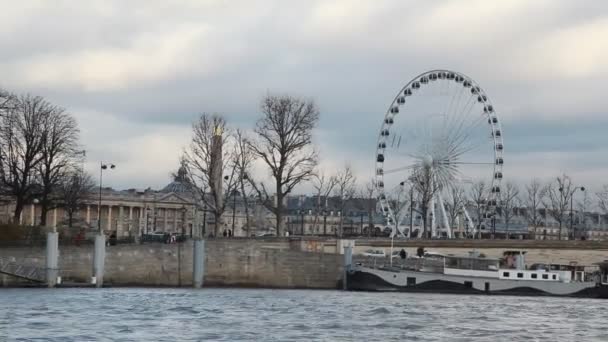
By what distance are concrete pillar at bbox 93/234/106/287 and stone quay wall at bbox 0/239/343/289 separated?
151 cm

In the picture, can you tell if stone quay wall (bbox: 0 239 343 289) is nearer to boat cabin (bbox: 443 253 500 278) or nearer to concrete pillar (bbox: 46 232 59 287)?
concrete pillar (bbox: 46 232 59 287)

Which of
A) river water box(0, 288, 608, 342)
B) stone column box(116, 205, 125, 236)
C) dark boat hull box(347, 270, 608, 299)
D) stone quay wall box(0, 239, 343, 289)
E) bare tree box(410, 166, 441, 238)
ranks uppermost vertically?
bare tree box(410, 166, 441, 238)

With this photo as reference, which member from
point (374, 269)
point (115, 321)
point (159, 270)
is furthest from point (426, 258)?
point (115, 321)

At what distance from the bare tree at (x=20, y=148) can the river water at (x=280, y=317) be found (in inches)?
1026

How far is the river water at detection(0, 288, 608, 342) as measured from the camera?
58.2 metres

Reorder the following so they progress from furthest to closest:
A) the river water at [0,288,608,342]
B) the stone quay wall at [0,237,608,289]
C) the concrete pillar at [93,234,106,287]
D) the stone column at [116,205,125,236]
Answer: the stone column at [116,205,125,236] < the stone quay wall at [0,237,608,289] < the concrete pillar at [93,234,106,287] < the river water at [0,288,608,342]

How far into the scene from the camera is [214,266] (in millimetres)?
99938

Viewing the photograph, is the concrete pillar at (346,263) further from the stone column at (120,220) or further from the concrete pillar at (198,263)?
the stone column at (120,220)

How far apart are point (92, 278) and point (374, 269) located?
22011mm

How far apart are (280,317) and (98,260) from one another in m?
29.0

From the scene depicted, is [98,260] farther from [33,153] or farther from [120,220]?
[120,220]

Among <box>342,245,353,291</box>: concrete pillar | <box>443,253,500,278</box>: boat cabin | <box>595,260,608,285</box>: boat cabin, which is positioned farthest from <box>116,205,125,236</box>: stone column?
<box>595,260,608,285</box>: boat cabin

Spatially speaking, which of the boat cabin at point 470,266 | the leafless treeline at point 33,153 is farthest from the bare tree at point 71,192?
the boat cabin at point 470,266

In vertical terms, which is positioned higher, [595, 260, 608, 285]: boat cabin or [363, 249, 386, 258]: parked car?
[363, 249, 386, 258]: parked car
